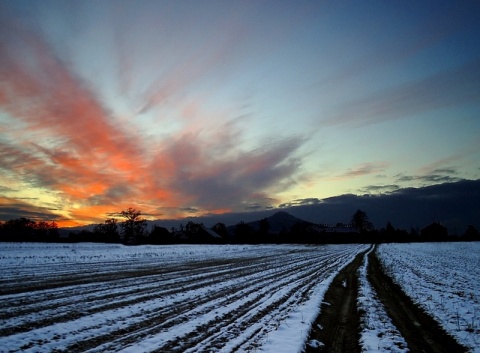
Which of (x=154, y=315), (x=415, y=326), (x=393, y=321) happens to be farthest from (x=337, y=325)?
(x=154, y=315)

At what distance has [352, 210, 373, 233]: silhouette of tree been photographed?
147012 mm

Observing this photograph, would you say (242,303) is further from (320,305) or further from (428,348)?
(428,348)

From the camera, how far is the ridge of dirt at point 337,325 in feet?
23.6

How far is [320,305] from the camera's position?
11352mm

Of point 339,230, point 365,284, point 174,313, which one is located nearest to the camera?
point 174,313

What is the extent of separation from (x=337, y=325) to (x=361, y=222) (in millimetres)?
151940

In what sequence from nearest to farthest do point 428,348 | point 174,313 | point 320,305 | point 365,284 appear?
point 428,348 < point 174,313 < point 320,305 < point 365,284

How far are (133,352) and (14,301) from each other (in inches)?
274

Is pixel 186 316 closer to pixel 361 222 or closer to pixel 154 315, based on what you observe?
pixel 154 315

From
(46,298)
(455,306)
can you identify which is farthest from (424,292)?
(46,298)

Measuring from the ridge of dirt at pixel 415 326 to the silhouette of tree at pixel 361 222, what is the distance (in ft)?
471

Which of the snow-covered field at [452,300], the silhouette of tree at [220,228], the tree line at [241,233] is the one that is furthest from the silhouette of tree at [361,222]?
the snow-covered field at [452,300]

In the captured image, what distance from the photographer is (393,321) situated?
30.6ft

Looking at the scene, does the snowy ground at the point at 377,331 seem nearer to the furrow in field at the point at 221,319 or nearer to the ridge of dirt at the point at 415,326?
the ridge of dirt at the point at 415,326
